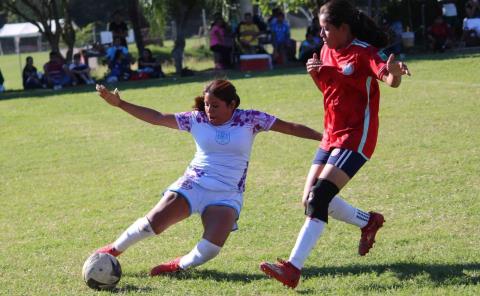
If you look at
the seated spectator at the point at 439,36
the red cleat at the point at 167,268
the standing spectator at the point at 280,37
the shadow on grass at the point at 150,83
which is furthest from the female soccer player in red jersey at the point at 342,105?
the seated spectator at the point at 439,36

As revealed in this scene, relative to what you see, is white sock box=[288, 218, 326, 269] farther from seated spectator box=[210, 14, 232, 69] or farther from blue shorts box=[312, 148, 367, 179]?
seated spectator box=[210, 14, 232, 69]

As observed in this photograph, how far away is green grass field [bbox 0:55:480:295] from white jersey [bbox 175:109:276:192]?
638 millimetres

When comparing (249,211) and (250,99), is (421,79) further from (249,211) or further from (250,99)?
(249,211)

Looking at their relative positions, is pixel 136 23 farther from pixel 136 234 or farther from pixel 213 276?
pixel 213 276

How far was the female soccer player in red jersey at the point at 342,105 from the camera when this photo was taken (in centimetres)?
509

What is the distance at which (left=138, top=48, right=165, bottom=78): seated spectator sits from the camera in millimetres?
22859

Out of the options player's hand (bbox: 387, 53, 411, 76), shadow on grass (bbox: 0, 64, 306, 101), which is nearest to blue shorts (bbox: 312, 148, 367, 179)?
player's hand (bbox: 387, 53, 411, 76)

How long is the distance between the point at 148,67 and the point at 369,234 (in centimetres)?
1789

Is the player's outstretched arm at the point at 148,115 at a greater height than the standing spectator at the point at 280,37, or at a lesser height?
lesser

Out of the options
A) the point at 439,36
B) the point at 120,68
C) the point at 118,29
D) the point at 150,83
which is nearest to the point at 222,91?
the point at 150,83

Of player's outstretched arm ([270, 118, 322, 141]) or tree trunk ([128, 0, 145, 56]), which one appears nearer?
player's outstretched arm ([270, 118, 322, 141])

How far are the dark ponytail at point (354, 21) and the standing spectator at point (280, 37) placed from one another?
60.5 feet

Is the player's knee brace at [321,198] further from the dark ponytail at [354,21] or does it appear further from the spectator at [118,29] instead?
the spectator at [118,29]

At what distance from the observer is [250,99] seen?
1617cm
